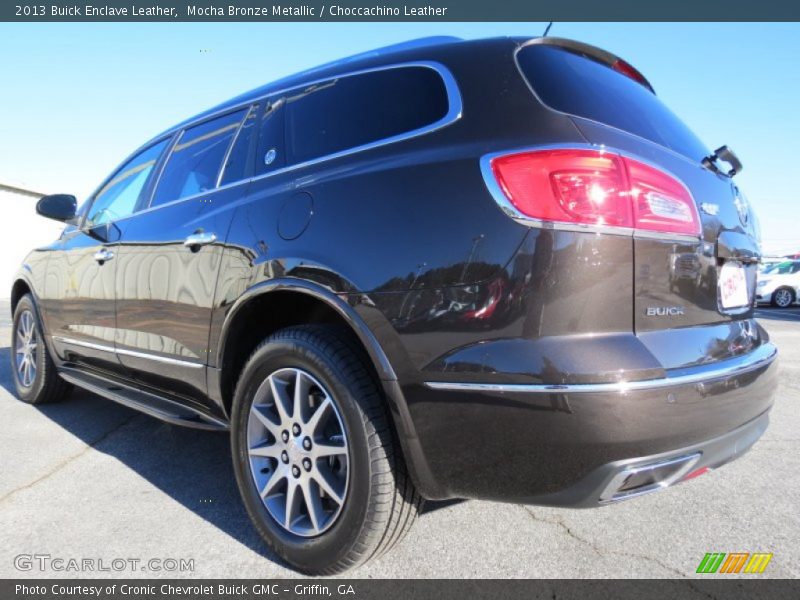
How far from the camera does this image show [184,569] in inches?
76.4

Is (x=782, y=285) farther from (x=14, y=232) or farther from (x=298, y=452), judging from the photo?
(x=14, y=232)

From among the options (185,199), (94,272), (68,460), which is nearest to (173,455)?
(68,460)

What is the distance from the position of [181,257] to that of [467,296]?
159cm

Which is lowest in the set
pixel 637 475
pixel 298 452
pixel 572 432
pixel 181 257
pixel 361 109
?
pixel 298 452

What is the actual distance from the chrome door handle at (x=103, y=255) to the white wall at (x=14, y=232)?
2401 centimetres

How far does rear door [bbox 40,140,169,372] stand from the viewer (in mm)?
3215

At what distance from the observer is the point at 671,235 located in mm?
1584

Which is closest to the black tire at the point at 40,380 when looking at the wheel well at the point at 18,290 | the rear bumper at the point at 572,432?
the wheel well at the point at 18,290

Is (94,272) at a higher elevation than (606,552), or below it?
higher

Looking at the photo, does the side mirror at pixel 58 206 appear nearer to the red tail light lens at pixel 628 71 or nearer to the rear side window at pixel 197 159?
the rear side window at pixel 197 159

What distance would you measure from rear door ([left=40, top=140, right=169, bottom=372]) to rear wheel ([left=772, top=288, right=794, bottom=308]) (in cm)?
2113

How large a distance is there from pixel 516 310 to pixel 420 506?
30.2 inches

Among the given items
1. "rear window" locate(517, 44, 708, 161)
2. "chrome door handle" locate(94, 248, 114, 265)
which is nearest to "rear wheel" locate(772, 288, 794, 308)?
"rear window" locate(517, 44, 708, 161)

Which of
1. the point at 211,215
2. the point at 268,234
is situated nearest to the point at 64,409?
the point at 211,215
